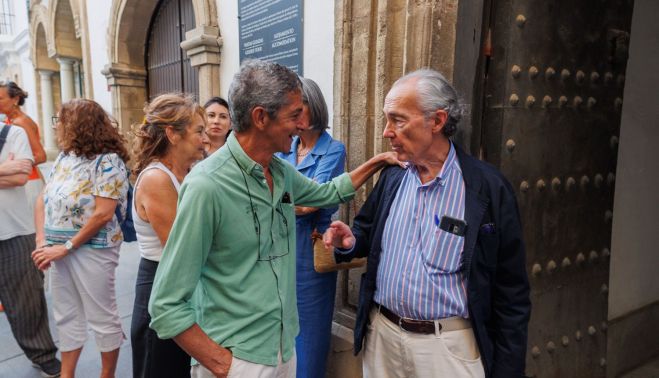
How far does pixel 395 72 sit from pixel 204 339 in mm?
1570

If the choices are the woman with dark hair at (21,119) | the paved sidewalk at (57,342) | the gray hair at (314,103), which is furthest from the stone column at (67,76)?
the gray hair at (314,103)

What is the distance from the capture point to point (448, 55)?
205 cm

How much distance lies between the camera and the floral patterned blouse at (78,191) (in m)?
2.41

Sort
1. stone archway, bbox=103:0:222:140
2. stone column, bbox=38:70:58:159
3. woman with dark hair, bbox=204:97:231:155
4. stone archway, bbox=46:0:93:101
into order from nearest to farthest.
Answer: woman with dark hair, bbox=204:97:231:155 < stone archway, bbox=103:0:222:140 < stone archway, bbox=46:0:93:101 < stone column, bbox=38:70:58:159

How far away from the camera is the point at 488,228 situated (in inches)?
56.6

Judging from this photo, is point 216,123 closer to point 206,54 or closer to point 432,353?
point 206,54

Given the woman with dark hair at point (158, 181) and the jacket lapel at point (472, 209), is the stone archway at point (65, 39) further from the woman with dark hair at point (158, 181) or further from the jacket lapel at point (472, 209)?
the jacket lapel at point (472, 209)

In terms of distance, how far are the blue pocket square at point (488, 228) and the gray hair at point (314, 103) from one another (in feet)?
3.30

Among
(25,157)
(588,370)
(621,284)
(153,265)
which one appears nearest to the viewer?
(153,265)

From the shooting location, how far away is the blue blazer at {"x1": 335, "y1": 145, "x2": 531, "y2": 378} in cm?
144

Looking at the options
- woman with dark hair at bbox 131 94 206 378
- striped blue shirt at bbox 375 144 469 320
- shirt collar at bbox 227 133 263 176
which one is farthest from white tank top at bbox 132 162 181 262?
striped blue shirt at bbox 375 144 469 320

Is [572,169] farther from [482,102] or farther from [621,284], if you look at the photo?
[621,284]

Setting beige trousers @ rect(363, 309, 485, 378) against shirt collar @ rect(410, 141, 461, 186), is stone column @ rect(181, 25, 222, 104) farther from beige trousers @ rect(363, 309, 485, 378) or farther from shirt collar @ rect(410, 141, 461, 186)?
beige trousers @ rect(363, 309, 485, 378)

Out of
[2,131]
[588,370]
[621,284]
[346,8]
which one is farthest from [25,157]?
[621,284]
